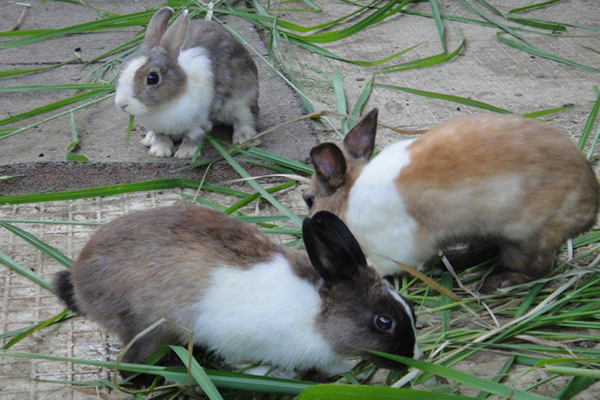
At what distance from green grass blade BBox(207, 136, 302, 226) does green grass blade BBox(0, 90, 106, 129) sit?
2.57 feet

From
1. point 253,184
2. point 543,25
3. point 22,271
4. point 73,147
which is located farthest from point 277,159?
point 543,25

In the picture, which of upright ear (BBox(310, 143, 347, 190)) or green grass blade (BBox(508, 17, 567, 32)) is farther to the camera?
green grass blade (BBox(508, 17, 567, 32))

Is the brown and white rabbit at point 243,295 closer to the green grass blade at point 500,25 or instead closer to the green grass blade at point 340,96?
the green grass blade at point 340,96

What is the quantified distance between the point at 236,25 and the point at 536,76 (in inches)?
84.0

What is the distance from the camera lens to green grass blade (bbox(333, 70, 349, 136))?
171 inches

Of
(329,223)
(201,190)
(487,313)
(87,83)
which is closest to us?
(329,223)

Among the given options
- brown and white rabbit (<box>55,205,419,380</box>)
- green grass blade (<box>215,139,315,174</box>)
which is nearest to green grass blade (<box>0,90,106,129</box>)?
green grass blade (<box>215,139,315,174</box>)

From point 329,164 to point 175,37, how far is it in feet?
4.75

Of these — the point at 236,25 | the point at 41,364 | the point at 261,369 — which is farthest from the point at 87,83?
the point at 261,369

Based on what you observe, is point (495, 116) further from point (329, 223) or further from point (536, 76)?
point (536, 76)

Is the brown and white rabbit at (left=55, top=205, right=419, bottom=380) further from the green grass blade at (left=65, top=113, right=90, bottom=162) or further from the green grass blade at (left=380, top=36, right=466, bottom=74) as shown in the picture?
the green grass blade at (left=380, top=36, right=466, bottom=74)

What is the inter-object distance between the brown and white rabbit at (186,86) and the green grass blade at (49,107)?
383 mm

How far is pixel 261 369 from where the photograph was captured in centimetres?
277

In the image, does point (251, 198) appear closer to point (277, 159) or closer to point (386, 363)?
point (277, 159)
